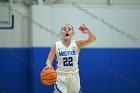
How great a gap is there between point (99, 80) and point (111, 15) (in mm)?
1619

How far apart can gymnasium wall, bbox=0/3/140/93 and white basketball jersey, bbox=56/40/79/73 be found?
2.76 m

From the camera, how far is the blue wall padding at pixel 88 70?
7863 millimetres

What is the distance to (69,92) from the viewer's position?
5.12 metres

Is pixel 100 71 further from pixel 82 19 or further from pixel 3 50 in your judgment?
pixel 3 50

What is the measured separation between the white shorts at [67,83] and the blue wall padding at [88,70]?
2.81 m

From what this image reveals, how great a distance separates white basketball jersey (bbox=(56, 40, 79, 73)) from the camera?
5.08m

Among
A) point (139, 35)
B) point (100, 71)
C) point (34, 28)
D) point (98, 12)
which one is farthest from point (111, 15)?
→ point (34, 28)

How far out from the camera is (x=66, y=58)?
5105 mm

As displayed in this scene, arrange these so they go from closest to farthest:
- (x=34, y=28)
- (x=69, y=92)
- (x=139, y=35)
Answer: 1. (x=69, y=92)
2. (x=34, y=28)
3. (x=139, y=35)

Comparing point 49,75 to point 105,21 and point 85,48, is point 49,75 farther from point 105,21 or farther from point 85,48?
point 105,21

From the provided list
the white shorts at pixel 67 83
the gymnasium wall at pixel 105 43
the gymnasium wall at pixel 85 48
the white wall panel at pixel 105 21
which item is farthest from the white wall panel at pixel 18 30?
the white shorts at pixel 67 83

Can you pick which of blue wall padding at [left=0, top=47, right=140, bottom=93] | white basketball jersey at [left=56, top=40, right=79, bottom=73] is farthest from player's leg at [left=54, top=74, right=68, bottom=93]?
blue wall padding at [left=0, top=47, right=140, bottom=93]

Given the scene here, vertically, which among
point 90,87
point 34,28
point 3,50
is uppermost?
point 34,28

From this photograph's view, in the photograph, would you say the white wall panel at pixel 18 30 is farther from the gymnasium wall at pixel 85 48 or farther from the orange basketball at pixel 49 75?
the orange basketball at pixel 49 75
